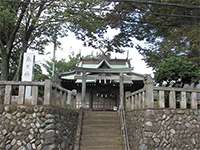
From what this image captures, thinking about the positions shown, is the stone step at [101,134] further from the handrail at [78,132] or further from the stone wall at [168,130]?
the stone wall at [168,130]

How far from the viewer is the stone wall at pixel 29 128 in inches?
381

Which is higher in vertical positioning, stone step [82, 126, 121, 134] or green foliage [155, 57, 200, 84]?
green foliage [155, 57, 200, 84]

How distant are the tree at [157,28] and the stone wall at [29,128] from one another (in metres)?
7.72

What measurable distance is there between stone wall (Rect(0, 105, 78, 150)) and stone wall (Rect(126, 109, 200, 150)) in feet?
10.1

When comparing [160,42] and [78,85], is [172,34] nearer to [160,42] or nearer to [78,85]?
[160,42]

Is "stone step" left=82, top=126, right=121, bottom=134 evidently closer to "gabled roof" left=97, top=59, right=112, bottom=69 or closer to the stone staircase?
the stone staircase

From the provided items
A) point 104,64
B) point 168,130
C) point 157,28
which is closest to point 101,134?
point 168,130

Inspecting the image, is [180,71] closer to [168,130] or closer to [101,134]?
[168,130]

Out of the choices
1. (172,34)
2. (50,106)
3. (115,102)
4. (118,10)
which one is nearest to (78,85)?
(115,102)

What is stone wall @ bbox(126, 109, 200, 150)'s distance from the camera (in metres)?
10.7

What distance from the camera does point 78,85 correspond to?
21922mm

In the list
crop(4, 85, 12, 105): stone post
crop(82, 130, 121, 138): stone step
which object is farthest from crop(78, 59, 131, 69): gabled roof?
crop(4, 85, 12, 105): stone post

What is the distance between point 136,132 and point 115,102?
34.5 feet

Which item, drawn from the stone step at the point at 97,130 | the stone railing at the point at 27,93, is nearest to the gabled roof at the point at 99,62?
the stone step at the point at 97,130
